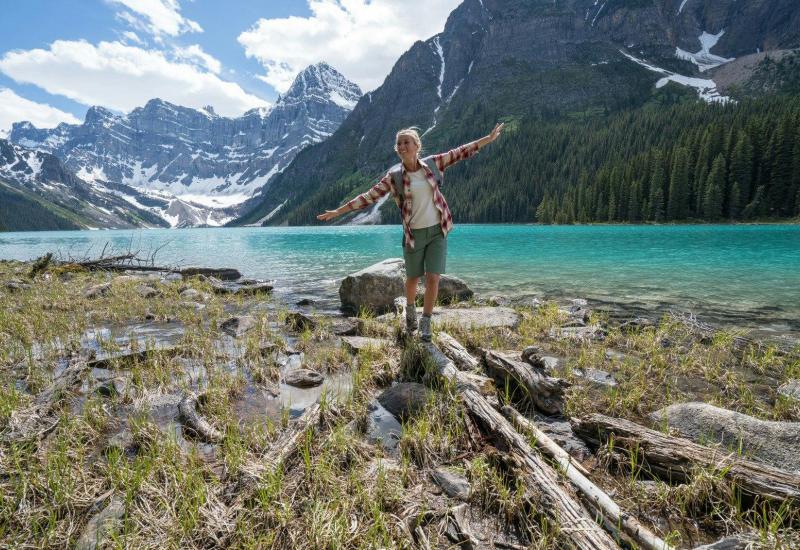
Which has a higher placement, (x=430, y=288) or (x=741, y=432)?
(x=430, y=288)

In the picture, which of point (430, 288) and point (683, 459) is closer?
point (683, 459)

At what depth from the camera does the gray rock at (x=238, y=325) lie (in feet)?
29.1

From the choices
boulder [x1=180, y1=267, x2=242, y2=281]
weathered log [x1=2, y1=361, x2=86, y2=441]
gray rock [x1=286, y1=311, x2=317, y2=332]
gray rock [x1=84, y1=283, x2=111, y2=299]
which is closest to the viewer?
weathered log [x1=2, y1=361, x2=86, y2=441]

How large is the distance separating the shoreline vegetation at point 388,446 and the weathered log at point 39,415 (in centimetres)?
3

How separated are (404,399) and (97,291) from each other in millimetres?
13704

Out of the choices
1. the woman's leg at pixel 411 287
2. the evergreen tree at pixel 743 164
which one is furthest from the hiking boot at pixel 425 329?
the evergreen tree at pixel 743 164

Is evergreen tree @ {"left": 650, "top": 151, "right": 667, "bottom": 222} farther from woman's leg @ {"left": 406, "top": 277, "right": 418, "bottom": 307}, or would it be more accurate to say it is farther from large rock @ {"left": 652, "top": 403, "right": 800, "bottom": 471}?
large rock @ {"left": 652, "top": 403, "right": 800, "bottom": 471}

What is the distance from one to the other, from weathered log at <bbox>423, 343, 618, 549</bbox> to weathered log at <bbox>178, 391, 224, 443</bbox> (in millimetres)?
2806

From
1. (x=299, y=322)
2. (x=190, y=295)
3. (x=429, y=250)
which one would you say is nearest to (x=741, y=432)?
(x=429, y=250)

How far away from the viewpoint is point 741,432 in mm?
3881

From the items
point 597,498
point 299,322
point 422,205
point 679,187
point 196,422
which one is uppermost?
point 679,187

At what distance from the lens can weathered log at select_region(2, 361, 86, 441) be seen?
3.89m

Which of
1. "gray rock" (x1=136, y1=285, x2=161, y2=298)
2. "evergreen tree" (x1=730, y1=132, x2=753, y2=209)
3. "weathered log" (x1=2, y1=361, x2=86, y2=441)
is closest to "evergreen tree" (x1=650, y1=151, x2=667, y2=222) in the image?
"evergreen tree" (x1=730, y1=132, x2=753, y2=209)

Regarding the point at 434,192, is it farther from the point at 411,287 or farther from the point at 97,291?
the point at 97,291
